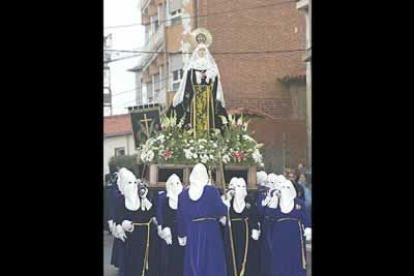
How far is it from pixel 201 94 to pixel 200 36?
361 mm

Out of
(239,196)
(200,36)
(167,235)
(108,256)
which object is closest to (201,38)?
(200,36)

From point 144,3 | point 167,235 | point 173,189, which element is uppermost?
point 144,3

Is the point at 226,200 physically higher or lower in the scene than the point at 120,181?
lower

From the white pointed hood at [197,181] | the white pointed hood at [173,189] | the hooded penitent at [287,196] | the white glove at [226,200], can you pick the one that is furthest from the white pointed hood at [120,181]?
the hooded penitent at [287,196]

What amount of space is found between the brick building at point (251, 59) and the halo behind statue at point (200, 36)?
0.09ft

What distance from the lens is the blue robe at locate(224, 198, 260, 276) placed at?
4.93 metres

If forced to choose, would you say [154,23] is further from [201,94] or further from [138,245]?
[138,245]

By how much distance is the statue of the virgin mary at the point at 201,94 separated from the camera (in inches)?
194

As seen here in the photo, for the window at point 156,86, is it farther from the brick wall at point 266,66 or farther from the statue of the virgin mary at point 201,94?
the brick wall at point 266,66

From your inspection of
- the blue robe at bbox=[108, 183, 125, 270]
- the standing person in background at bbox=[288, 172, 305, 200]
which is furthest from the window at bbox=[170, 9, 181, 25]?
the standing person in background at bbox=[288, 172, 305, 200]

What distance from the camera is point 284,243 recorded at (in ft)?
16.4
